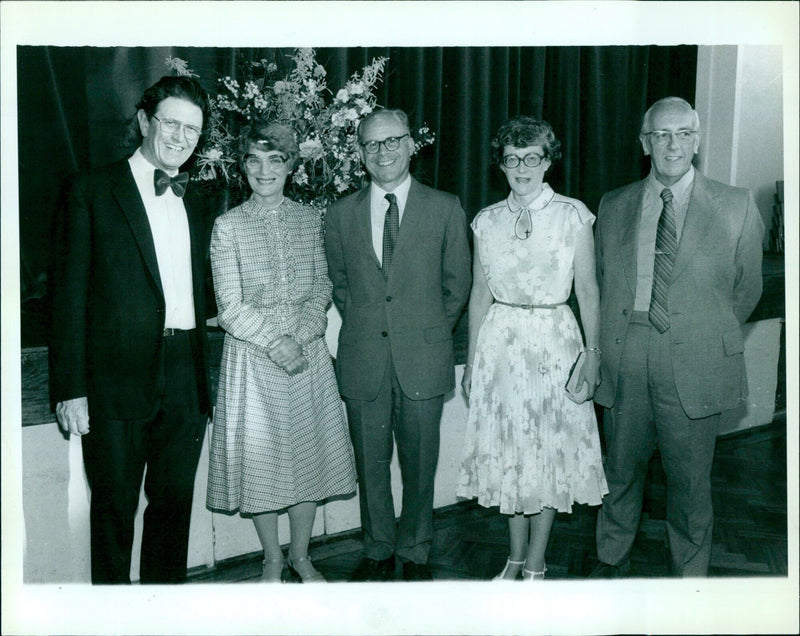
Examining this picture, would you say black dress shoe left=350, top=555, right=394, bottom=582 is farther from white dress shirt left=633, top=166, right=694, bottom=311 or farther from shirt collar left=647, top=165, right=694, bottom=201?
shirt collar left=647, top=165, right=694, bottom=201

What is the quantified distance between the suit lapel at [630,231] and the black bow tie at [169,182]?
1.59m

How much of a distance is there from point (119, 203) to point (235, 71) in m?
1.38

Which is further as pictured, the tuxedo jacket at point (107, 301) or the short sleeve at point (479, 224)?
the short sleeve at point (479, 224)

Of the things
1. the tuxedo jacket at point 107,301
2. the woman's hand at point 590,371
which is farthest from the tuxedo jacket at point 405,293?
the tuxedo jacket at point 107,301

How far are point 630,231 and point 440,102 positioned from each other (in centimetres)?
184

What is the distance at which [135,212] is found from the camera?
2514mm

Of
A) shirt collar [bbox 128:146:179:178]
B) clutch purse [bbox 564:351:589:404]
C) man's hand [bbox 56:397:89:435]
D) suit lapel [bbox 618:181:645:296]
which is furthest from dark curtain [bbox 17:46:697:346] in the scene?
suit lapel [bbox 618:181:645:296]

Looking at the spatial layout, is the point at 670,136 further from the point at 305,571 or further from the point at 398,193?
→ the point at 305,571

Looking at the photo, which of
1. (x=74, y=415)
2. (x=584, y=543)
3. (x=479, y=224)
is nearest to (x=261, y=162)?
(x=479, y=224)

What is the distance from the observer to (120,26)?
269 cm

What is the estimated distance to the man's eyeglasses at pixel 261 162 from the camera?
269 centimetres

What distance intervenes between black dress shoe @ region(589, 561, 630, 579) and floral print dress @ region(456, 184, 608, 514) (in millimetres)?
331

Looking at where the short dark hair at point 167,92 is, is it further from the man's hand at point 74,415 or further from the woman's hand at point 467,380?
the woman's hand at point 467,380

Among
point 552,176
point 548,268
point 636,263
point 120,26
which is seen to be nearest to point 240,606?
point 548,268
